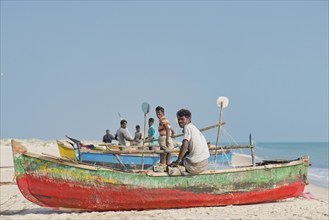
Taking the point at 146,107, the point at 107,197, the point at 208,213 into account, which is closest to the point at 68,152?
the point at 146,107

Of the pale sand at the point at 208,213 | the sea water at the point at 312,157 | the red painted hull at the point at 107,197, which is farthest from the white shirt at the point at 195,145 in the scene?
the sea water at the point at 312,157

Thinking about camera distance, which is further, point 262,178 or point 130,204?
point 262,178

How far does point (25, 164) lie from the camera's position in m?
8.40

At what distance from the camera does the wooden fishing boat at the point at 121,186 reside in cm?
849

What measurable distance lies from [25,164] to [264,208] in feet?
16.9

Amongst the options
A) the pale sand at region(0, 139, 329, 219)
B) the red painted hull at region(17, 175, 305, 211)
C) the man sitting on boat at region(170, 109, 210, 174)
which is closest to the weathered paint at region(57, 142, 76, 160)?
the pale sand at region(0, 139, 329, 219)

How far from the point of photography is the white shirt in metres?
8.80

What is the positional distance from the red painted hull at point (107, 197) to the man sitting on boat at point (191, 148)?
595 millimetres

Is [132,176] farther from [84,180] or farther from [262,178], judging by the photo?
[262,178]

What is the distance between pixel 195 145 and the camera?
8836 mm

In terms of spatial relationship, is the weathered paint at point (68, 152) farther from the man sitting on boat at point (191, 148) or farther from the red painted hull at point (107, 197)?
the man sitting on boat at point (191, 148)

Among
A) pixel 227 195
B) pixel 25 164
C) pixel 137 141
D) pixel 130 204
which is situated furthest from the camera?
pixel 137 141

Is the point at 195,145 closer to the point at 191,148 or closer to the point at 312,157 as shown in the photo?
the point at 191,148

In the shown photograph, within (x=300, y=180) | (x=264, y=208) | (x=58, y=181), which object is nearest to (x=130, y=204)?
(x=58, y=181)
